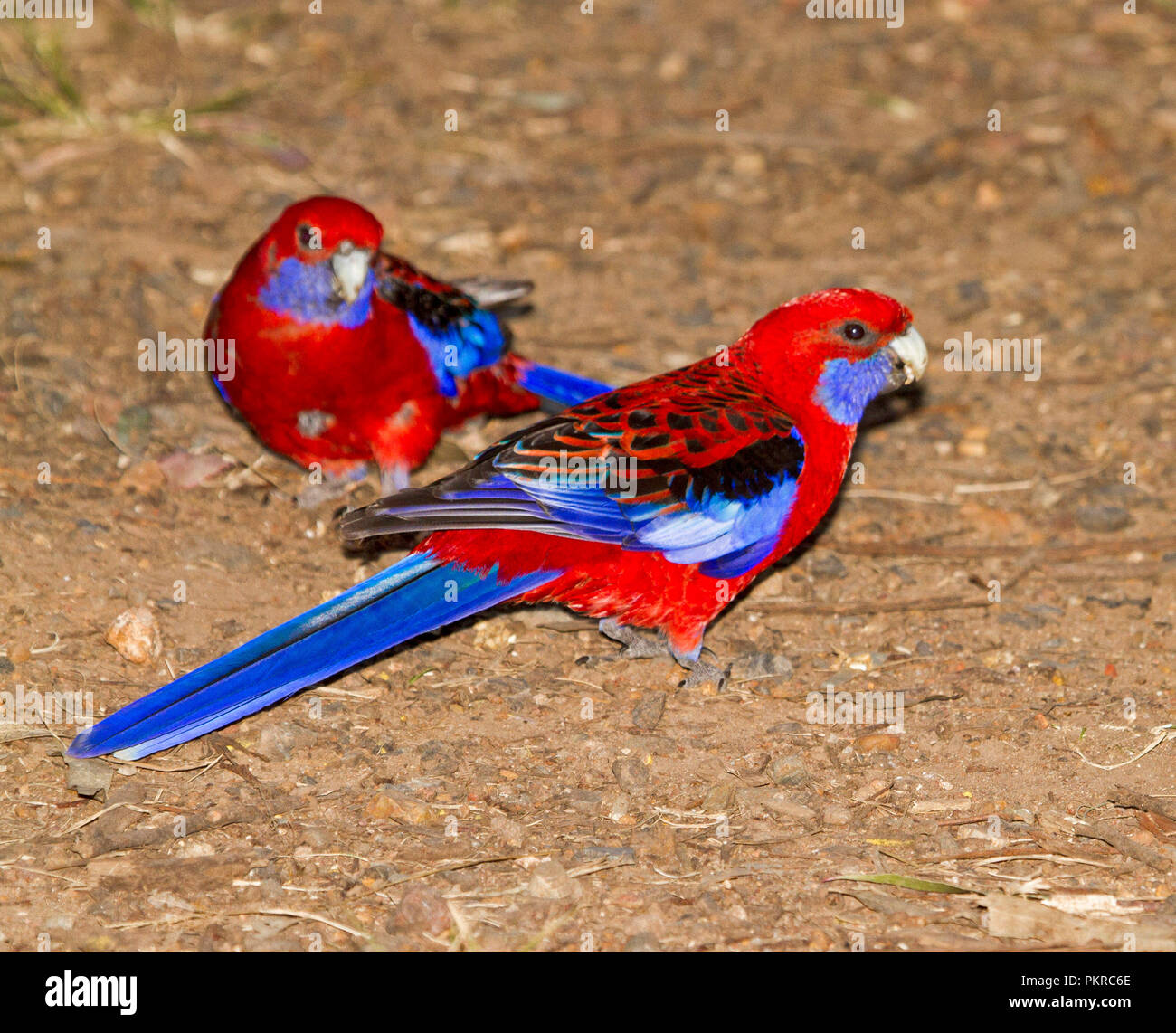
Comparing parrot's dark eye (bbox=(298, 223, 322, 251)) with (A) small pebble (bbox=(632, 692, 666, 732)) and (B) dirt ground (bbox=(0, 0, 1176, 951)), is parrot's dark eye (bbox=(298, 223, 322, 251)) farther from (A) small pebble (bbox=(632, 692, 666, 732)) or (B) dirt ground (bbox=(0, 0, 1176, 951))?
(A) small pebble (bbox=(632, 692, 666, 732))

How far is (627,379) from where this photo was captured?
18.9 ft

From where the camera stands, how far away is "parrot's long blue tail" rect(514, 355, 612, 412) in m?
5.22

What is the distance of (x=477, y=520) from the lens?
3.81m

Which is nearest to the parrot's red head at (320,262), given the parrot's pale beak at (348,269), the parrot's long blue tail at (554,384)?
the parrot's pale beak at (348,269)

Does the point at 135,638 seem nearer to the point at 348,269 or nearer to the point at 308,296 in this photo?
the point at 308,296

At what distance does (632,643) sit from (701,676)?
0.84 feet

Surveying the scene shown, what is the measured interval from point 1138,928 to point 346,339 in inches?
117

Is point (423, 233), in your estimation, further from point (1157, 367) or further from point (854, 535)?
point (1157, 367)

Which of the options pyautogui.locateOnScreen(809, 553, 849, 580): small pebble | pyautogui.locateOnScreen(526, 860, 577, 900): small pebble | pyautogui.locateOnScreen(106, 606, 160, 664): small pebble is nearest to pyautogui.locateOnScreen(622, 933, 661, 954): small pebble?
pyautogui.locateOnScreen(526, 860, 577, 900): small pebble

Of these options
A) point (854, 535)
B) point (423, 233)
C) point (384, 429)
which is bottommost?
point (854, 535)

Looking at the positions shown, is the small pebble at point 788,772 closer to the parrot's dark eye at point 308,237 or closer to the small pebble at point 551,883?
the small pebble at point 551,883

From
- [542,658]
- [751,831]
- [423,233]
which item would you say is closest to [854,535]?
[542,658]

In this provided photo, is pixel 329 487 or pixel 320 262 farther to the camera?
pixel 329 487

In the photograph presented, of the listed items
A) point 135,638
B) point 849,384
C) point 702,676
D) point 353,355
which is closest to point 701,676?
point 702,676
